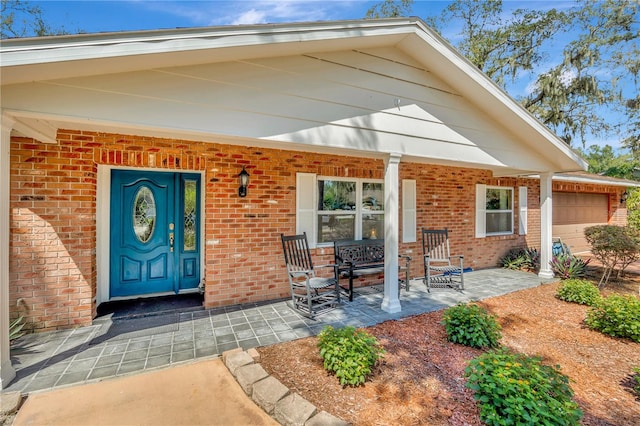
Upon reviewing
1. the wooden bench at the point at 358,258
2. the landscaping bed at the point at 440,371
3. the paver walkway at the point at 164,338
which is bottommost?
the landscaping bed at the point at 440,371

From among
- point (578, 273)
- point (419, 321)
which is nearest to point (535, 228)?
point (578, 273)

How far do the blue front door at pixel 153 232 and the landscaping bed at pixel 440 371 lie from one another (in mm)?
2701

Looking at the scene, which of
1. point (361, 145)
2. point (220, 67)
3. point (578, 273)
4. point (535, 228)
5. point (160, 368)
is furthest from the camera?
point (535, 228)

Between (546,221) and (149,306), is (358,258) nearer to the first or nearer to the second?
(149,306)

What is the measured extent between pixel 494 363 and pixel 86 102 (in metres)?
4.08

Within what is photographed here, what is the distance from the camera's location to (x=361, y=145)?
12.7 feet

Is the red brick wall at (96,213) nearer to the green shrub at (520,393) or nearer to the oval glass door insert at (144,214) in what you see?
the oval glass door insert at (144,214)

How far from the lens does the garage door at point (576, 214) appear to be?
32.2 ft

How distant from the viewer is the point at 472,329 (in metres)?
3.37

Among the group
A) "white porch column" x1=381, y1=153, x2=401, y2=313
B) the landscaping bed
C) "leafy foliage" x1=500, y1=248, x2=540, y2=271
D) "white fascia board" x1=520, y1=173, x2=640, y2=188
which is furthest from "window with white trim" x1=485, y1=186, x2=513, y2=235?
"white porch column" x1=381, y1=153, x2=401, y2=313

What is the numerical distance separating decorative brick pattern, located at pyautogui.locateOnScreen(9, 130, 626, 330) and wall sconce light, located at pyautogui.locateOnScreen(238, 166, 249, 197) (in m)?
0.10

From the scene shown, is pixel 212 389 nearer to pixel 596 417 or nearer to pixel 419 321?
pixel 419 321

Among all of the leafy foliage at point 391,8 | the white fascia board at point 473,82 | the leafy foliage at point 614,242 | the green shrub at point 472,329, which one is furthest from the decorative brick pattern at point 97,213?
the leafy foliage at point 391,8

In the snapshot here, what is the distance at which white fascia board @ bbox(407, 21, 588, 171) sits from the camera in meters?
4.19
